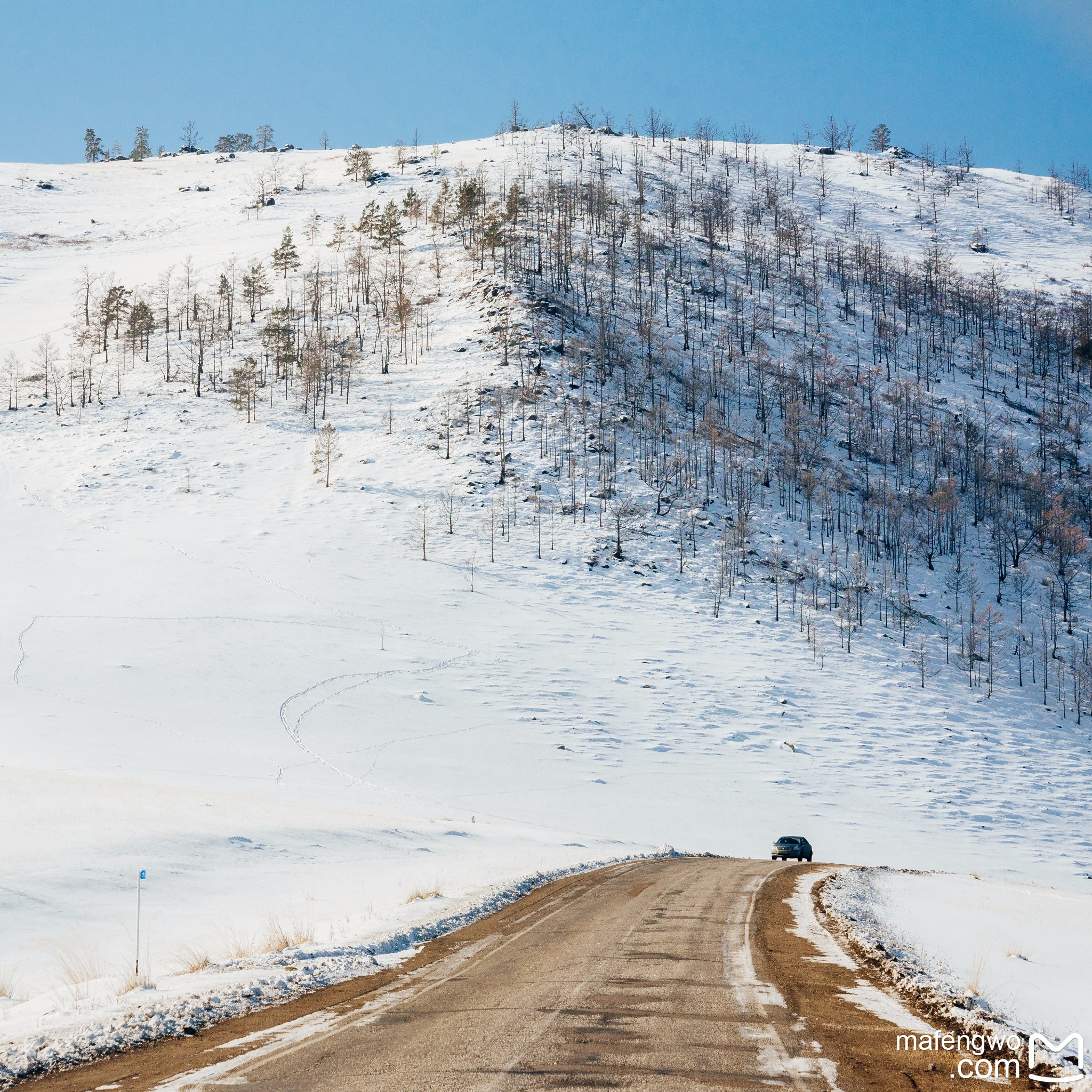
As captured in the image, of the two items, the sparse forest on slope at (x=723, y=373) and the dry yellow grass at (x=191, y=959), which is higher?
the sparse forest on slope at (x=723, y=373)

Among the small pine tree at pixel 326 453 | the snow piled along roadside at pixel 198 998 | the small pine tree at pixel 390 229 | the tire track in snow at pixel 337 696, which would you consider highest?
the small pine tree at pixel 390 229

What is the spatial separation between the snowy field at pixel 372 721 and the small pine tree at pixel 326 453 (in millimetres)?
1817

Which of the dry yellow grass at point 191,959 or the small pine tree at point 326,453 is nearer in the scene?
the dry yellow grass at point 191,959

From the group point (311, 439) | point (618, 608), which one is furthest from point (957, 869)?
point (311, 439)

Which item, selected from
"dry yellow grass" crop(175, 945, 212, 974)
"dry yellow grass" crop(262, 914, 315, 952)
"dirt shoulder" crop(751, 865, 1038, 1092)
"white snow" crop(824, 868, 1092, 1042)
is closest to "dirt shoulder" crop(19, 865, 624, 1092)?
"dry yellow grass" crop(262, 914, 315, 952)

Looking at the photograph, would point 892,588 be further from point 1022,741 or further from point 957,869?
point 957,869

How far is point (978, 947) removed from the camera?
11203mm

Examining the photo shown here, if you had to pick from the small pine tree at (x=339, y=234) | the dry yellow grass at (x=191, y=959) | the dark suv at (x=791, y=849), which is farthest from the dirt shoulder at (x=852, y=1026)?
the small pine tree at (x=339, y=234)

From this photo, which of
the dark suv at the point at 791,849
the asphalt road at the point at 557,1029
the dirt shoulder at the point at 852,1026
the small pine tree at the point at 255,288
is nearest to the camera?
the asphalt road at the point at 557,1029

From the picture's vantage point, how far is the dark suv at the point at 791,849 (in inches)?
1138

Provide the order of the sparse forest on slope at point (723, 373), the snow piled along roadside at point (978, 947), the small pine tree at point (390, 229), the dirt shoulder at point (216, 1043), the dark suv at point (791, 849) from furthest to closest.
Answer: the small pine tree at point (390, 229) → the sparse forest on slope at point (723, 373) → the dark suv at point (791, 849) → the snow piled along roadside at point (978, 947) → the dirt shoulder at point (216, 1043)

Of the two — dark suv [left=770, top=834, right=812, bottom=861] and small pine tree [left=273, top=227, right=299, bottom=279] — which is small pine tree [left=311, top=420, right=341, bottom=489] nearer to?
small pine tree [left=273, top=227, right=299, bottom=279]

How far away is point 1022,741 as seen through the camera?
52.2m

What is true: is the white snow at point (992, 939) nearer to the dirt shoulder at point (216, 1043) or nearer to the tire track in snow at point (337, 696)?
the dirt shoulder at point (216, 1043)
